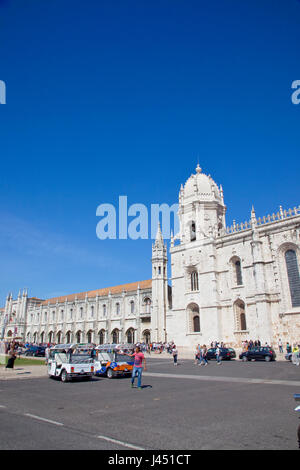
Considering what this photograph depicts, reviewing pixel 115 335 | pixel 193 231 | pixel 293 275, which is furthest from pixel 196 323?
pixel 115 335

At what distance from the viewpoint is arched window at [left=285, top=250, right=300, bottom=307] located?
32875mm

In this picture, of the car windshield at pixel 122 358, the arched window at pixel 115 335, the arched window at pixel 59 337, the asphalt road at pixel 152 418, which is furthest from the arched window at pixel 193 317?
the arched window at pixel 59 337

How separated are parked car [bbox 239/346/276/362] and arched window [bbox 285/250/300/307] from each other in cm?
829

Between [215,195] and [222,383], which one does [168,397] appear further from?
[215,195]

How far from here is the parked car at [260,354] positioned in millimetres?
26256

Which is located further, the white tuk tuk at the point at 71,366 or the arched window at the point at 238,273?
the arched window at the point at 238,273

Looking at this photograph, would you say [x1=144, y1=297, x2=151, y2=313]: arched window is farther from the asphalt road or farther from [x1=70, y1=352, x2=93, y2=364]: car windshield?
the asphalt road

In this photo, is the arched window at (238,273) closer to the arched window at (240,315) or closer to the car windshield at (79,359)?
the arched window at (240,315)

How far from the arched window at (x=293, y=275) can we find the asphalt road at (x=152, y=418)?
2191 cm

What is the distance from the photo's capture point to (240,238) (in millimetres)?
38219

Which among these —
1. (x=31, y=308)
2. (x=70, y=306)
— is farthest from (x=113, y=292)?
(x=31, y=308)

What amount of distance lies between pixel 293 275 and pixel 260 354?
10541mm

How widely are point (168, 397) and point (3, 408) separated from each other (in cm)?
510
